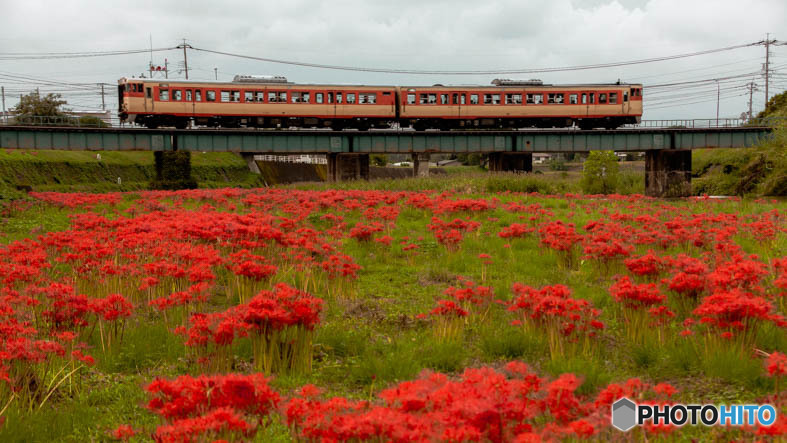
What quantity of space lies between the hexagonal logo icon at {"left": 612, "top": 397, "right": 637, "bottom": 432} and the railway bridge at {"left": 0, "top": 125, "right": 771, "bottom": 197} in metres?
35.3

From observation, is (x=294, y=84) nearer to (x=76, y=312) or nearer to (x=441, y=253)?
(x=441, y=253)

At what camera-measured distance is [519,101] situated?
4378 centimetres

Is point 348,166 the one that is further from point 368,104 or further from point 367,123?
point 368,104

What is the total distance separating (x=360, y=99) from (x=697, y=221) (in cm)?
3454

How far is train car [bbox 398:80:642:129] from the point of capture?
43188mm

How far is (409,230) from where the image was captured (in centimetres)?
1359

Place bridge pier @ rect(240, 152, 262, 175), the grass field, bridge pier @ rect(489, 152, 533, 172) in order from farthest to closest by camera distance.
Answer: bridge pier @ rect(240, 152, 262, 175), bridge pier @ rect(489, 152, 533, 172), the grass field

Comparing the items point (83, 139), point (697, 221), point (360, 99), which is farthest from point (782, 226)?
point (83, 139)

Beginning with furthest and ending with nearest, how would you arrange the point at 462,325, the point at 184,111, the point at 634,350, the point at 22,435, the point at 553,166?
1. the point at 553,166
2. the point at 184,111
3. the point at 462,325
4. the point at 634,350
5. the point at 22,435

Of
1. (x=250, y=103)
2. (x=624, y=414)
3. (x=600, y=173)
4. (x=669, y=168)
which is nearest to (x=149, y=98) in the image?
(x=250, y=103)

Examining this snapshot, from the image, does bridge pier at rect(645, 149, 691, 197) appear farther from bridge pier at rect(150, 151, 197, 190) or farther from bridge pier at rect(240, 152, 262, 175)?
bridge pier at rect(240, 152, 262, 175)

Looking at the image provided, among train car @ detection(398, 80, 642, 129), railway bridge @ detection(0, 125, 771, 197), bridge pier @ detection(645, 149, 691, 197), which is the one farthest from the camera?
bridge pier @ detection(645, 149, 691, 197)

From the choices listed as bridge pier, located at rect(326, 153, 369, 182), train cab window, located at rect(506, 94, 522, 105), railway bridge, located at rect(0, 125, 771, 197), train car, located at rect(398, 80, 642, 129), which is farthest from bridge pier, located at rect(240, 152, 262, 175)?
train cab window, located at rect(506, 94, 522, 105)

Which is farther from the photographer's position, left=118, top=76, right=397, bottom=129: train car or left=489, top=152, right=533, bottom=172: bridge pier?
left=489, top=152, right=533, bottom=172: bridge pier
